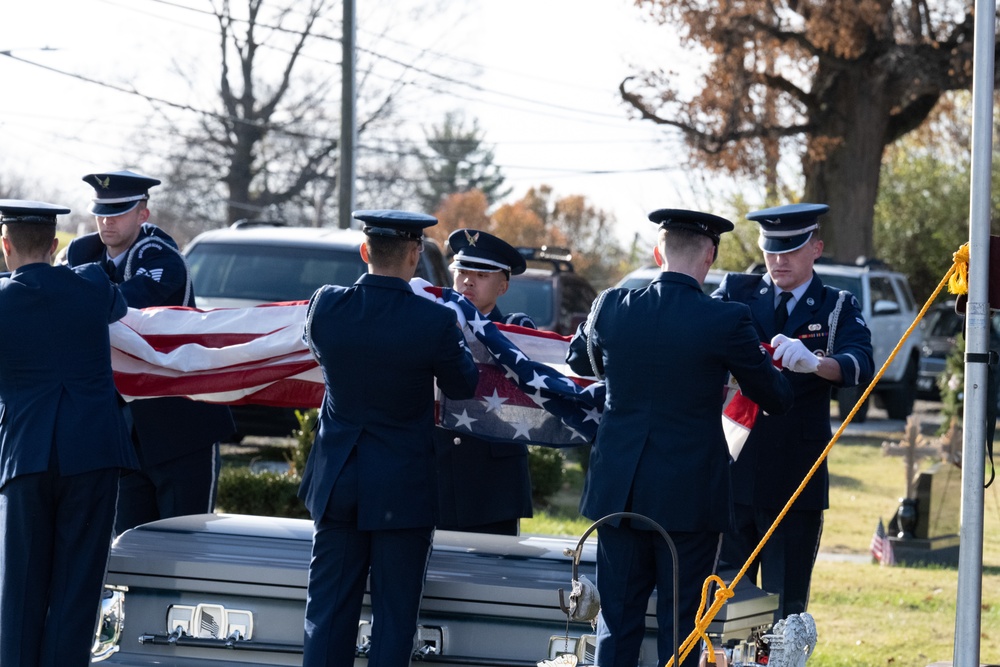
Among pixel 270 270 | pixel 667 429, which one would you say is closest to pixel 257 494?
pixel 270 270

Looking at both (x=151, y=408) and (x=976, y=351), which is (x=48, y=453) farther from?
(x=976, y=351)

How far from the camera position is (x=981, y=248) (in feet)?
12.6

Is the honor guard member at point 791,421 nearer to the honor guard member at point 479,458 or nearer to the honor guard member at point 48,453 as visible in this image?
the honor guard member at point 479,458

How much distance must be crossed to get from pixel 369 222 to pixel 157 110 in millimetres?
32441

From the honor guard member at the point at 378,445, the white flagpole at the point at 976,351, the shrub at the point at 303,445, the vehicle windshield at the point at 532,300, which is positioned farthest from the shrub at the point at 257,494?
the white flagpole at the point at 976,351

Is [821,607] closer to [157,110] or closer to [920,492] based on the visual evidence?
[920,492]

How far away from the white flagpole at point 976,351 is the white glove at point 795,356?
85cm

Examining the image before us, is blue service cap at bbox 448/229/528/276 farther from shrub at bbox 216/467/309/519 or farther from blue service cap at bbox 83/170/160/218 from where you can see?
shrub at bbox 216/467/309/519

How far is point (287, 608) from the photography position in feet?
15.0

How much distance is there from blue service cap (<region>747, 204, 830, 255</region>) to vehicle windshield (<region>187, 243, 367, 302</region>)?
5730mm

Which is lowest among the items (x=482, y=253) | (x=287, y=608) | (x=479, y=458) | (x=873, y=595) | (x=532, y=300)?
(x=873, y=595)

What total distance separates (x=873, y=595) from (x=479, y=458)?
3.79 m

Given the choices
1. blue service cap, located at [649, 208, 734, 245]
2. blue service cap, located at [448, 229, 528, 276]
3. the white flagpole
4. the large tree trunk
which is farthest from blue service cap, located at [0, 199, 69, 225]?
the large tree trunk

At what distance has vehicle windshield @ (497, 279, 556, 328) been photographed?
13852mm
